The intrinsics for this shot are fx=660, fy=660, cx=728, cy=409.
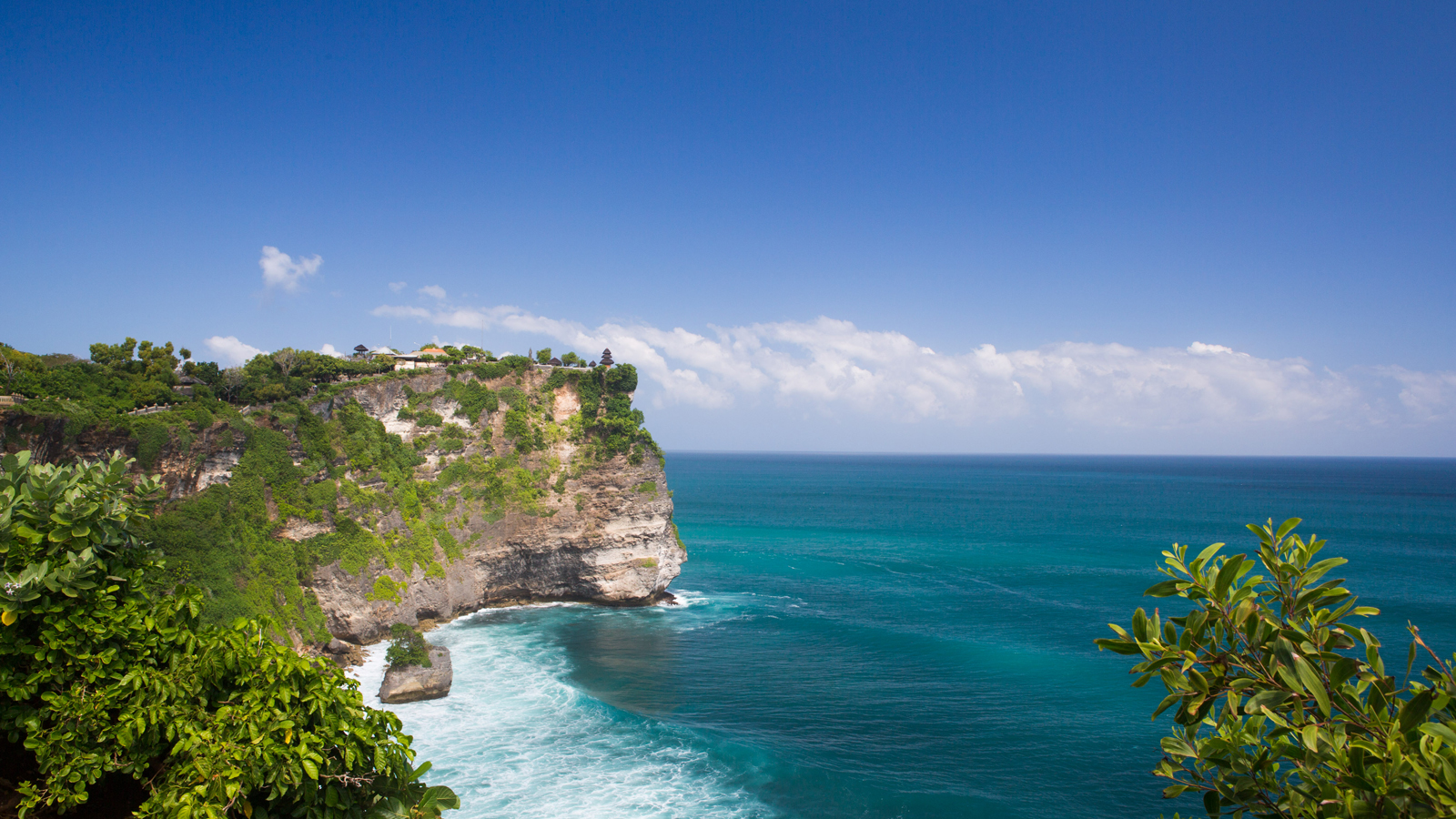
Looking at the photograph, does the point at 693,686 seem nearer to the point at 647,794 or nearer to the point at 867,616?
the point at 647,794

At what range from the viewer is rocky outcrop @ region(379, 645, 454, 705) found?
103ft

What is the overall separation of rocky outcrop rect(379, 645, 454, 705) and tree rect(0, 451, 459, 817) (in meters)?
22.8

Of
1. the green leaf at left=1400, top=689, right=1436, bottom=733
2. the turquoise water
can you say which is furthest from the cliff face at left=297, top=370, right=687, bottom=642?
the green leaf at left=1400, top=689, right=1436, bottom=733

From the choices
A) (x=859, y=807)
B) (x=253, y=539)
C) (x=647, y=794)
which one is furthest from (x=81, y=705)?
(x=253, y=539)

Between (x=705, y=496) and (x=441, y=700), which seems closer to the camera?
(x=441, y=700)

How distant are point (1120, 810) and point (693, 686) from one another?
19449 mm

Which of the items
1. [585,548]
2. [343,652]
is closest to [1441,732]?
[343,652]

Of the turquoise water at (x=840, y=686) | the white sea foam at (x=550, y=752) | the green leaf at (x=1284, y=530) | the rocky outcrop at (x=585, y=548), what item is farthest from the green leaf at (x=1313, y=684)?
the rocky outcrop at (x=585, y=548)

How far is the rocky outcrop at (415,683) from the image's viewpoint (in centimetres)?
3127

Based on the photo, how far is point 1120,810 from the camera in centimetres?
2305

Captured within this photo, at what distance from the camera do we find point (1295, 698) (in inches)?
195

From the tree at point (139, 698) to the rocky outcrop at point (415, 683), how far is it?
22767mm

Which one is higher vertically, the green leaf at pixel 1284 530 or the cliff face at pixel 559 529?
the green leaf at pixel 1284 530

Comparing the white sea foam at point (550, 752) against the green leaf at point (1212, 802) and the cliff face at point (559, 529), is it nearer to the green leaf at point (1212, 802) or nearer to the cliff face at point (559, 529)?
the cliff face at point (559, 529)
